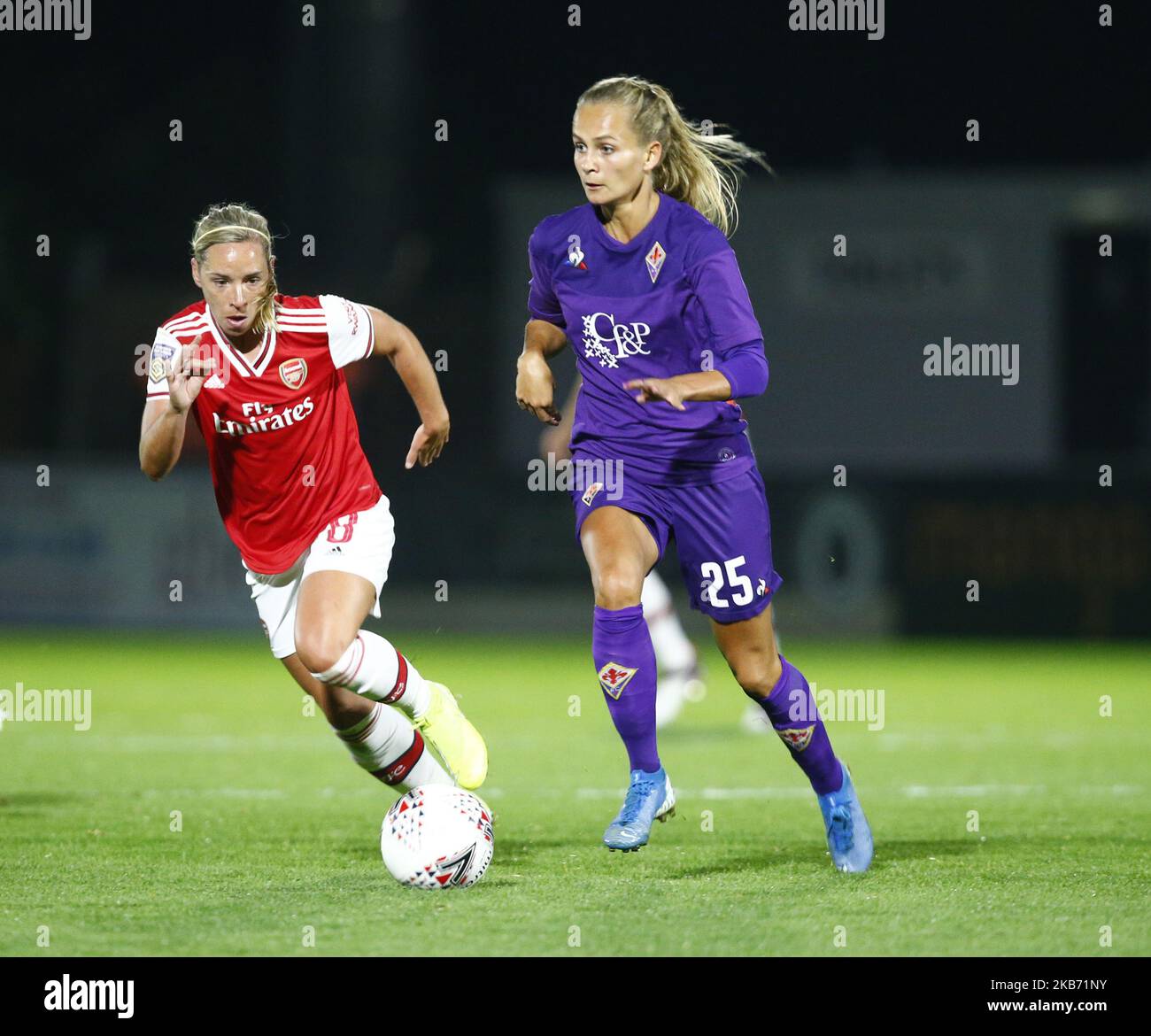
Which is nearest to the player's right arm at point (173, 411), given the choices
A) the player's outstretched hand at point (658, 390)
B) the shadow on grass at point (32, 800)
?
the player's outstretched hand at point (658, 390)

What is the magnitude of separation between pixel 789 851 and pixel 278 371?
2248mm

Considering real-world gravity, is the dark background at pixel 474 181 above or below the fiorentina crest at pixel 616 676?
above

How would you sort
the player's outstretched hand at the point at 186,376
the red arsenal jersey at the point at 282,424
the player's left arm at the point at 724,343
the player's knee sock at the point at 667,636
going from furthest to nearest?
the player's knee sock at the point at 667,636, the red arsenal jersey at the point at 282,424, the player's outstretched hand at the point at 186,376, the player's left arm at the point at 724,343

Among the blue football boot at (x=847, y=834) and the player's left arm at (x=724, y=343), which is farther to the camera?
the blue football boot at (x=847, y=834)

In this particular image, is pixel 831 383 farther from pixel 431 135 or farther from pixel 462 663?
pixel 431 135

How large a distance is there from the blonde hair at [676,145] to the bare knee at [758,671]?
1.32 metres

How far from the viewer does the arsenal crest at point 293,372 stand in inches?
224

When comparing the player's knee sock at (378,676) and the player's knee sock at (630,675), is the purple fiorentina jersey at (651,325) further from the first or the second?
the player's knee sock at (378,676)

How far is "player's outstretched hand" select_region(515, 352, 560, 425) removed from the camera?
5512 millimetres

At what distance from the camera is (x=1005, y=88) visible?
26.3m

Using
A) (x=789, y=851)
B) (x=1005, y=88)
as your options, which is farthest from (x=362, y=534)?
(x=1005, y=88)

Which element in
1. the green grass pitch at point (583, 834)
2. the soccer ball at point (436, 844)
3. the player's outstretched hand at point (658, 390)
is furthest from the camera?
the soccer ball at point (436, 844)

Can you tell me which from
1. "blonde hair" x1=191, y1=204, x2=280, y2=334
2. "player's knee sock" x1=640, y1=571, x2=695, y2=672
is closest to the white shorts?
"blonde hair" x1=191, y1=204, x2=280, y2=334

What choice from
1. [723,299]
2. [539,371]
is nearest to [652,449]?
[539,371]
